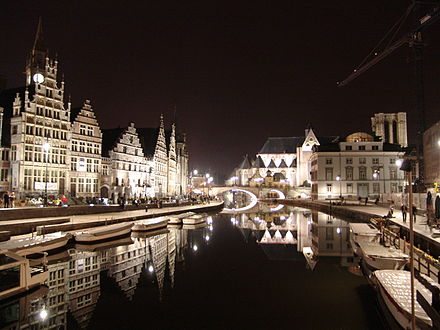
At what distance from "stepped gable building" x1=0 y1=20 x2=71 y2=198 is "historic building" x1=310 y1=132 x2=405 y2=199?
171 ft

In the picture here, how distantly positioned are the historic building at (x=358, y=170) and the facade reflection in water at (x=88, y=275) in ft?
170

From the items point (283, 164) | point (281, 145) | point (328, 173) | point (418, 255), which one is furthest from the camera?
point (281, 145)

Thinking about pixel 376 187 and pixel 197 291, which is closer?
pixel 197 291

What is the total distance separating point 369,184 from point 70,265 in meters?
67.3

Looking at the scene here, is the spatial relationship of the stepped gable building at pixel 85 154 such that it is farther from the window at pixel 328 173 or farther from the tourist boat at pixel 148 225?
the window at pixel 328 173

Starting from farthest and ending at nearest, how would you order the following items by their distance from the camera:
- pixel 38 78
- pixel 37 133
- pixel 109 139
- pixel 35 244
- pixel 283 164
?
1. pixel 283 164
2. pixel 109 139
3. pixel 38 78
4. pixel 37 133
5. pixel 35 244

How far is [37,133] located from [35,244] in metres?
26.8

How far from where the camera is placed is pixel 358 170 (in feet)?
244

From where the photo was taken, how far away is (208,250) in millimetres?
25484

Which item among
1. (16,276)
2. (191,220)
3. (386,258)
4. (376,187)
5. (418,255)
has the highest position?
(376,187)

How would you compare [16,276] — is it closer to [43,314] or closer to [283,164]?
[43,314]

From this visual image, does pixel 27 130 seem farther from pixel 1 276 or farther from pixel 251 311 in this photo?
pixel 251 311

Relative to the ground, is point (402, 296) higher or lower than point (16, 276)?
higher

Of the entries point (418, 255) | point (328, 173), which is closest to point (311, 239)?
point (418, 255)
